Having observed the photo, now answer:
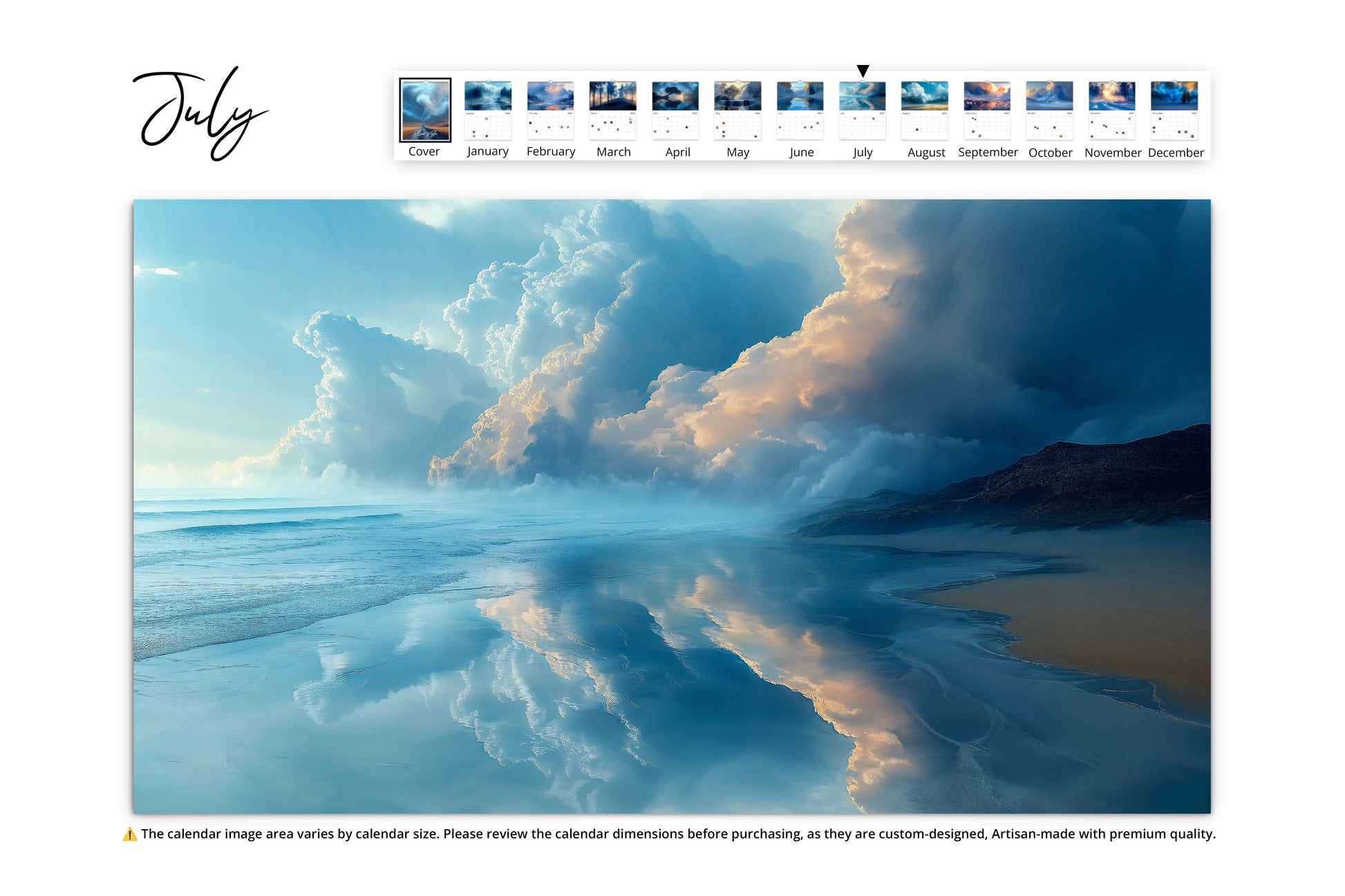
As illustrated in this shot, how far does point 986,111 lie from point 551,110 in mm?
2321

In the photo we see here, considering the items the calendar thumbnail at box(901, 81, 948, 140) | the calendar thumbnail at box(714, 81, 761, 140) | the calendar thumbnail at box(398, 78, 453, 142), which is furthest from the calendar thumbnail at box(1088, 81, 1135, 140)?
the calendar thumbnail at box(398, 78, 453, 142)

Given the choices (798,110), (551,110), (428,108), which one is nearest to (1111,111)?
(798,110)

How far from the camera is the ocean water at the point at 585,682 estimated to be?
2756 mm

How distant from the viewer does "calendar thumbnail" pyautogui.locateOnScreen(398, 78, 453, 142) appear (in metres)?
2.87

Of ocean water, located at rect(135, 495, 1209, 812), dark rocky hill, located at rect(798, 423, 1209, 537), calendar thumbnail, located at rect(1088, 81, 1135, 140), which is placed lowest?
ocean water, located at rect(135, 495, 1209, 812)

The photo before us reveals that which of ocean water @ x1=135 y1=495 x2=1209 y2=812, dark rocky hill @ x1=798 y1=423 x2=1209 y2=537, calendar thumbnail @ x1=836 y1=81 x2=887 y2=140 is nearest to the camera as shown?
ocean water @ x1=135 y1=495 x2=1209 y2=812

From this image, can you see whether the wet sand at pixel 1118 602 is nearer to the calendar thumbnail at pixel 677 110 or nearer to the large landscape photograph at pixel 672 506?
the large landscape photograph at pixel 672 506

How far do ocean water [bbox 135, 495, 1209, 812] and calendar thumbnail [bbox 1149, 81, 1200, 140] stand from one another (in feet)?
7.88

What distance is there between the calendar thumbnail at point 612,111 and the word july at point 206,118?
5.99ft

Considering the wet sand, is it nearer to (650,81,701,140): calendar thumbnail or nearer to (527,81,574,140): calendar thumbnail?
(650,81,701,140): calendar thumbnail

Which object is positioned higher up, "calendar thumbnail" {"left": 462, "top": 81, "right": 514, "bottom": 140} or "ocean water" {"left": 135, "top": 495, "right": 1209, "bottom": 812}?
"calendar thumbnail" {"left": 462, "top": 81, "right": 514, "bottom": 140}

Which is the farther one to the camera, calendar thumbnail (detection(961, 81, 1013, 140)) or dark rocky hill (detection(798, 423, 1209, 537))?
dark rocky hill (detection(798, 423, 1209, 537))
